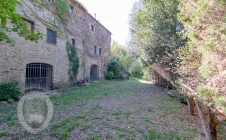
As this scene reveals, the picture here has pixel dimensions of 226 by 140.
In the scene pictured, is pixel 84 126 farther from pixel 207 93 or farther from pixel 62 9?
pixel 62 9

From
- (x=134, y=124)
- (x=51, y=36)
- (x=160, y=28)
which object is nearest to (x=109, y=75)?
(x=51, y=36)

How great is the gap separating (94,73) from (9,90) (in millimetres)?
10996

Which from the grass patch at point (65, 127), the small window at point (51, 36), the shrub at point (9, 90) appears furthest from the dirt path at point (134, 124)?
the small window at point (51, 36)

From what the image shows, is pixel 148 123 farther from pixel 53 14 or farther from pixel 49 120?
pixel 53 14

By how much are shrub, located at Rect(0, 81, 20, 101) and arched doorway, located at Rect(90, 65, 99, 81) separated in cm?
970

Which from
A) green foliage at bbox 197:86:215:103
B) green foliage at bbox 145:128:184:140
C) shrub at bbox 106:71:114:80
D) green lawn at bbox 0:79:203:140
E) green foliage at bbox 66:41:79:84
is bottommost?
green foliage at bbox 145:128:184:140

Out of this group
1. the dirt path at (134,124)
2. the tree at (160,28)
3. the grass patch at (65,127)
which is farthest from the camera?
the tree at (160,28)

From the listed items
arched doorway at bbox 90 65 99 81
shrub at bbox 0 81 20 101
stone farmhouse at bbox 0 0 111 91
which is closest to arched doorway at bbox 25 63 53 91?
stone farmhouse at bbox 0 0 111 91

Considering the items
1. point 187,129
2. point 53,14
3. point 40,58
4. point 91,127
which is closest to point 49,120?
point 91,127

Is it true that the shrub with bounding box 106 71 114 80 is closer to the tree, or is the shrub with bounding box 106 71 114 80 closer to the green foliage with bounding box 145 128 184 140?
the tree

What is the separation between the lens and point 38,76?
34.1 ft

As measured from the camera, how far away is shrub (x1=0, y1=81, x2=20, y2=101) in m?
7.70

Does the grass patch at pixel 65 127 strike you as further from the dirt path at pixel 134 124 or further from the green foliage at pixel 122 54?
the green foliage at pixel 122 54

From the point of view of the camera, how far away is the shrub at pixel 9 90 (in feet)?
25.3
